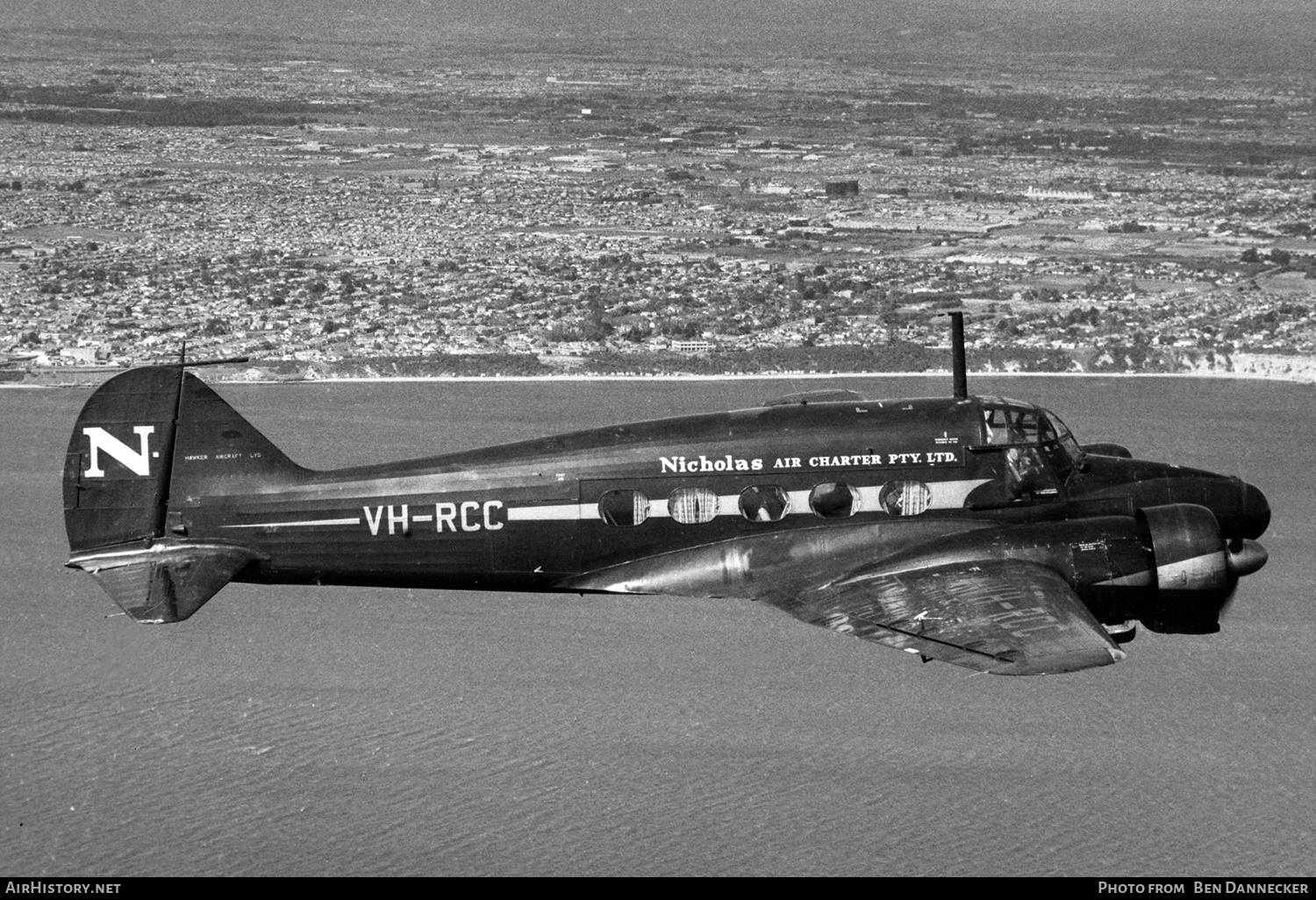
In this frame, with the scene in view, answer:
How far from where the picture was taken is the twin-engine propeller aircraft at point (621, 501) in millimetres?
31094

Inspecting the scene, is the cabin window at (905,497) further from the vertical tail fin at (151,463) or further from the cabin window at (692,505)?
the vertical tail fin at (151,463)

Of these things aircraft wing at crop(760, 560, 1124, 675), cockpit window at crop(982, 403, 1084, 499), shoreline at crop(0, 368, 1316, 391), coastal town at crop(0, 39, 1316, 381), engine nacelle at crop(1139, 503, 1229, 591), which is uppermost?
cockpit window at crop(982, 403, 1084, 499)

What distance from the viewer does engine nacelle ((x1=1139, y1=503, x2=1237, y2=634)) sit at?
28547mm

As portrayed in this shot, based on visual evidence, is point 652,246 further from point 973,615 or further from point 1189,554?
point 973,615

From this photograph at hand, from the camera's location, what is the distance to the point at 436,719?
1300 inches

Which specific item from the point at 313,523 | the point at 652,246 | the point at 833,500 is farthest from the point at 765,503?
the point at 652,246

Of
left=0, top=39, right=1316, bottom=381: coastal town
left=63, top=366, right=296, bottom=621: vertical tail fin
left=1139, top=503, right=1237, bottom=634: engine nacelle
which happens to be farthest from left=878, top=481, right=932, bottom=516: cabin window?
left=0, top=39, right=1316, bottom=381: coastal town

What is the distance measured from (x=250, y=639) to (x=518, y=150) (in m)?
145

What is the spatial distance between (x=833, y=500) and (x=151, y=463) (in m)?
13.5

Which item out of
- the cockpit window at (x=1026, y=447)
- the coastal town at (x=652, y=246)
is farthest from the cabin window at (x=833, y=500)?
the coastal town at (x=652, y=246)

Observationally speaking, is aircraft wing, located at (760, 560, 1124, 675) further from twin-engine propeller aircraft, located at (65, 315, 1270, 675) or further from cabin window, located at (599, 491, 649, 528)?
cabin window, located at (599, 491, 649, 528)

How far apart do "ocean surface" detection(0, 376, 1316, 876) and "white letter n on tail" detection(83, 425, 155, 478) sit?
5321 millimetres

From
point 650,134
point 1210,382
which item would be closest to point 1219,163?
point 650,134

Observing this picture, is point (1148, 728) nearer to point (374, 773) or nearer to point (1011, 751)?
point (1011, 751)
